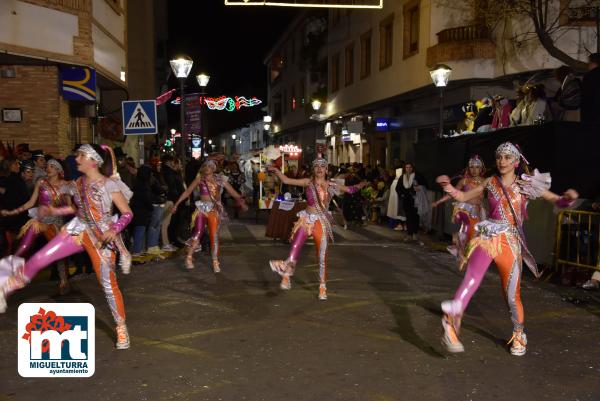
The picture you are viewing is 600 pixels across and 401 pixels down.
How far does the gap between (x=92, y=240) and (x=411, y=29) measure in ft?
67.7

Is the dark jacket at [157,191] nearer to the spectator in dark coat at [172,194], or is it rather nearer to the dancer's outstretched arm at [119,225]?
the spectator in dark coat at [172,194]

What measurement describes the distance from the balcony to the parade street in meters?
11.6

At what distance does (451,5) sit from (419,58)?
2.19 m

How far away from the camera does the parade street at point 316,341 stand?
4.92 metres

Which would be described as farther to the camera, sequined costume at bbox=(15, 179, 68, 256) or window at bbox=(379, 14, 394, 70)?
window at bbox=(379, 14, 394, 70)

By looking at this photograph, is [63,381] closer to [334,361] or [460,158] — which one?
[334,361]

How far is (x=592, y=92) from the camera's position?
34.1ft

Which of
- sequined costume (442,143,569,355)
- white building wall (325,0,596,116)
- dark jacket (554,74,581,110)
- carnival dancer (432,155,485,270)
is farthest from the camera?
white building wall (325,0,596,116)

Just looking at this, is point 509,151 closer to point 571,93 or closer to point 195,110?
point 571,93

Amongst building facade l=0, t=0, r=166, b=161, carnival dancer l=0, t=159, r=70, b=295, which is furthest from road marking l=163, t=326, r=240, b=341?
building facade l=0, t=0, r=166, b=161

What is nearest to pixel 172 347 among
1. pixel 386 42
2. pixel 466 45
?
pixel 466 45

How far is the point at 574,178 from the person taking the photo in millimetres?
10102

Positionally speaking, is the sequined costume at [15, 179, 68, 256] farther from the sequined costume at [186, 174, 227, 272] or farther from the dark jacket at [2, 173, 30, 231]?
the sequined costume at [186, 174, 227, 272]
